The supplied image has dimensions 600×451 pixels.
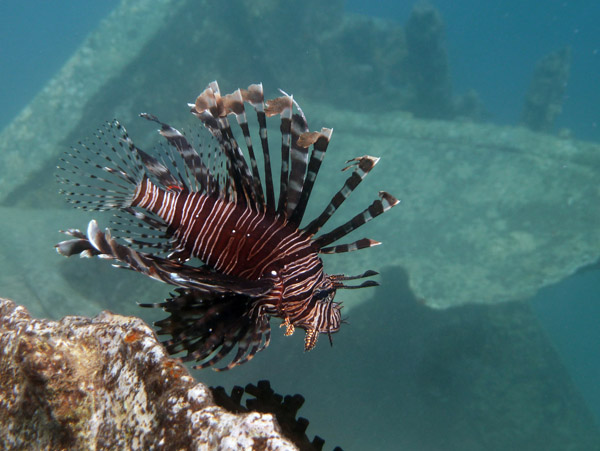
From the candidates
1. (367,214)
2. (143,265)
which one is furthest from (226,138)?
(143,265)

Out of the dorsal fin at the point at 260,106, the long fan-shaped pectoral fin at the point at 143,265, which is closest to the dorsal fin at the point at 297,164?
the dorsal fin at the point at 260,106

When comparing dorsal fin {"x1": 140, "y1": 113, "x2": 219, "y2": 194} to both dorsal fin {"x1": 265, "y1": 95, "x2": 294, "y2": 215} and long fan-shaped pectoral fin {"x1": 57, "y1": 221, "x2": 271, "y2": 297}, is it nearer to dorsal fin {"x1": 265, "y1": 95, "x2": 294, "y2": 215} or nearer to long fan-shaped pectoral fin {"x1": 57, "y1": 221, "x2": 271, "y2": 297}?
dorsal fin {"x1": 265, "y1": 95, "x2": 294, "y2": 215}

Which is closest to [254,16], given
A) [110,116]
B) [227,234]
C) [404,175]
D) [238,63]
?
[238,63]

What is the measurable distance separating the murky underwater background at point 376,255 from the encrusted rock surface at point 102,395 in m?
7.10

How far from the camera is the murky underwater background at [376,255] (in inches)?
365

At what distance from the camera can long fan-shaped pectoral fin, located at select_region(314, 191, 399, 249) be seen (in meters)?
1.64

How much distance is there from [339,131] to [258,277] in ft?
41.8

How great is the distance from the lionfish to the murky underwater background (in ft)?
22.4

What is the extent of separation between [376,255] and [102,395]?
9.71 m

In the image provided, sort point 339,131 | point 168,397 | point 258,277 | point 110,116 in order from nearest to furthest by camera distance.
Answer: point 168,397
point 258,277
point 110,116
point 339,131

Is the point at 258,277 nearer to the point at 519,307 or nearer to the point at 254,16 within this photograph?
the point at 519,307

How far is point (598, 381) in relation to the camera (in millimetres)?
49406

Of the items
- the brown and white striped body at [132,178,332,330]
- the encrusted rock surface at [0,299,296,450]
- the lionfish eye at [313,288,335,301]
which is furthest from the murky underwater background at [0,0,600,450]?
the lionfish eye at [313,288,335,301]

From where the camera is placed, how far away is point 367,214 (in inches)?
67.9
